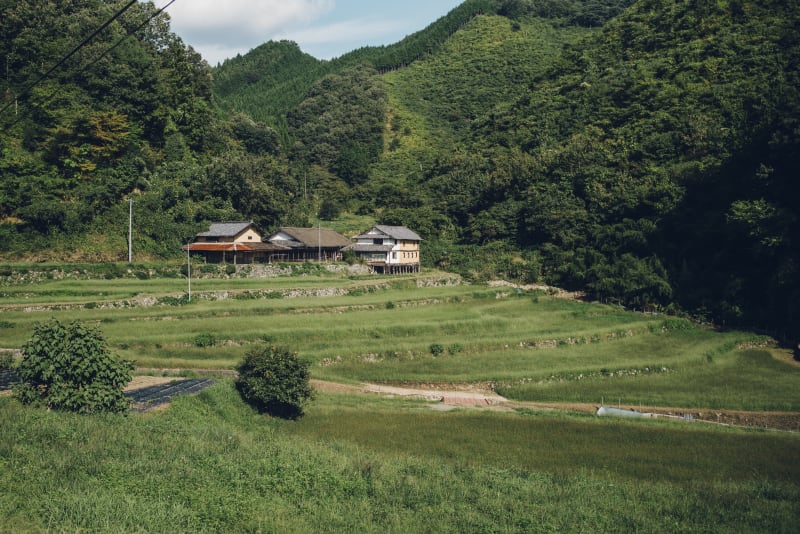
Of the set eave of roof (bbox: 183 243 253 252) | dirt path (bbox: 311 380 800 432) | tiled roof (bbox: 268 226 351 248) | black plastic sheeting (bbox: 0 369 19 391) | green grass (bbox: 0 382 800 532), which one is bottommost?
dirt path (bbox: 311 380 800 432)

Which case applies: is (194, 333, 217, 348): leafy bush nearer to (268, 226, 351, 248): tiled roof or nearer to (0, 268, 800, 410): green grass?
(0, 268, 800, 410): green grass

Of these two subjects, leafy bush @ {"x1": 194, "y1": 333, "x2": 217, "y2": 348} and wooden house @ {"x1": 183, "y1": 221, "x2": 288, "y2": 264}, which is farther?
wooden house @ {"x1": 183, "y1": 221, "x2": 288, "y2": 264}

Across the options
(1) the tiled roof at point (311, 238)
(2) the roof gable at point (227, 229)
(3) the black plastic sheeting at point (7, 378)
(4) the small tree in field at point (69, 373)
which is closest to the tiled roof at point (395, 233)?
(1) the tiled roof at point (311, 238)

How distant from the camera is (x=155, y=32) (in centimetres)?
7538

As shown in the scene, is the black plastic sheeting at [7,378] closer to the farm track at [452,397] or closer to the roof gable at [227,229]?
the farm track at [452,397]

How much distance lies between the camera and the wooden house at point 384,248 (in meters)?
66.4

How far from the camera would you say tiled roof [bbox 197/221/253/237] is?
187 feet

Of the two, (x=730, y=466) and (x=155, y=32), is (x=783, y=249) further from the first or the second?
(x=155, y=32)

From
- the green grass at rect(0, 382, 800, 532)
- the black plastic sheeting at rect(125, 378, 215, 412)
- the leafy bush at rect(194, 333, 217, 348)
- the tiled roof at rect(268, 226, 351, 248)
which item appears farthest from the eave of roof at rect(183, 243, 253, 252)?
the green grass at rect(0, 382, 800, 532)

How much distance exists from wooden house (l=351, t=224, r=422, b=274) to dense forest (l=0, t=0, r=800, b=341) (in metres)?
6.56

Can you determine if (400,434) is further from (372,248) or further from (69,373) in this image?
(372,248)

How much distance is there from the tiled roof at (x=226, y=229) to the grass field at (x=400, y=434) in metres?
10.3

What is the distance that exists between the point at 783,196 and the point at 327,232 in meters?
46.9

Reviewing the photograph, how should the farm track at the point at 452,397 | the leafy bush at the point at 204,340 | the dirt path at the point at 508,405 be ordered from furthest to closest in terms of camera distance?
the leafy bush at the point at 204,340
the dirt path at the point at 508,405
the farm track at the point at 452,397
